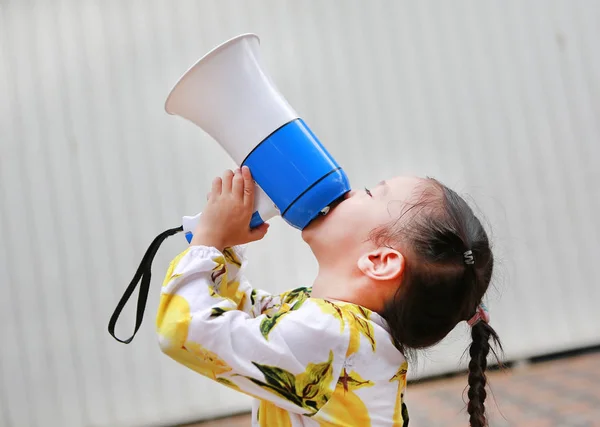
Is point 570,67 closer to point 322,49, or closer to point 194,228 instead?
point 322,49

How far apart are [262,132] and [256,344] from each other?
338 millimetres

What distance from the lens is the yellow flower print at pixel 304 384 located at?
0.91 m

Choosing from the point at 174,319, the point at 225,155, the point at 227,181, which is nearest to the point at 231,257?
the point at 227,181

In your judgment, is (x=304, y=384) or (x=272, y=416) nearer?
(x=304, y=384)

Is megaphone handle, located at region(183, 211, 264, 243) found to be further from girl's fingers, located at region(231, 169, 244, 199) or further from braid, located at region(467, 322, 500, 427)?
braid, located at region(467, 322, 500, 427)

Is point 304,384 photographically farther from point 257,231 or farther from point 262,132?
point 262,132

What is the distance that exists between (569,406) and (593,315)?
0.62 m

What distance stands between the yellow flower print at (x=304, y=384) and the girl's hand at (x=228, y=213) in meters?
0.23

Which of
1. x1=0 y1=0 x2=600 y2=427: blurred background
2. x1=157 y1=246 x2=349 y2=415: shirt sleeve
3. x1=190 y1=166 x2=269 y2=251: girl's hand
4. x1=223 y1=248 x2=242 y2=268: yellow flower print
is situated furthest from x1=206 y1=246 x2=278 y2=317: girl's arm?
x1=0 y1=0 x2=600 y2=427: blurred background

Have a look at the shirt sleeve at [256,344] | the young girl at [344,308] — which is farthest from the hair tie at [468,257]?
the shirt sleeve at [256,344]

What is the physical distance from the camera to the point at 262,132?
1.04 metres

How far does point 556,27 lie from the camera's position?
267 centimetres

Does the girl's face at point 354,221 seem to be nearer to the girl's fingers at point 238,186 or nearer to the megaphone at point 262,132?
the megaphone at point 262,132

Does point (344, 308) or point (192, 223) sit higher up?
point (192, 223)
